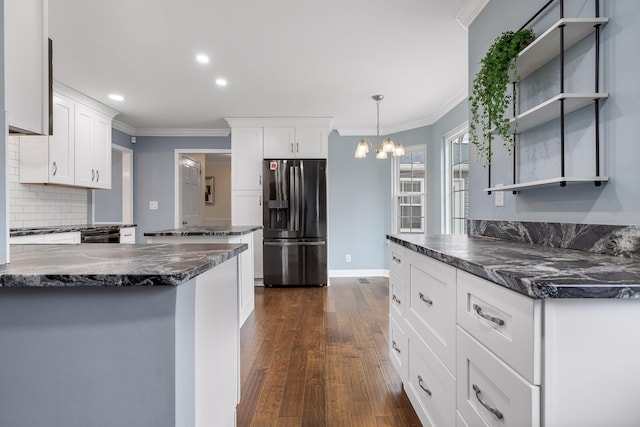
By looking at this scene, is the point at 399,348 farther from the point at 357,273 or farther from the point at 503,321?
the point at 357,273

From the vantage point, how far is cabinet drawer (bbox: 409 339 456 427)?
123cm

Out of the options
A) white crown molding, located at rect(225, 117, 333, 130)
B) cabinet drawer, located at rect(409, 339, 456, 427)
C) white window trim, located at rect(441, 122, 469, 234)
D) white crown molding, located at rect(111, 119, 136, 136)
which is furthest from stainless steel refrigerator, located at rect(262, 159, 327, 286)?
cabinet drawer, located at rect(409, 339, 456, 427)

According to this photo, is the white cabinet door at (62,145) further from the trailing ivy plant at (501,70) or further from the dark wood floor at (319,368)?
the trailing ivy plant at (501,70)

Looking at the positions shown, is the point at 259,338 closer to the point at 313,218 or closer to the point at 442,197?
the point at 313,218

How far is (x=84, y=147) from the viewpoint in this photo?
4.10m

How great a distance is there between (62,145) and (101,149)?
0.66 metres

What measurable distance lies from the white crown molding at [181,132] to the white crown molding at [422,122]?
195 centimetres

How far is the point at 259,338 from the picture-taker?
2.83 metres

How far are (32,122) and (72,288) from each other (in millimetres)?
687

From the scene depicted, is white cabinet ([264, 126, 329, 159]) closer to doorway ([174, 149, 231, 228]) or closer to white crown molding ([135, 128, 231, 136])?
white crown molding ([135, 128, 231, 136])

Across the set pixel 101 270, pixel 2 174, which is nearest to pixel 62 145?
pixel 2 174

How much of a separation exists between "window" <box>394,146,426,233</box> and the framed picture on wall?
498cm

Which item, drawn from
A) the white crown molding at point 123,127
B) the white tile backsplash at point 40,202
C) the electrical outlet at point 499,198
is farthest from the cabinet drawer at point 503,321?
the white crown molding at point 123,127

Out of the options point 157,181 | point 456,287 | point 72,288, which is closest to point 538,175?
point 456,287
